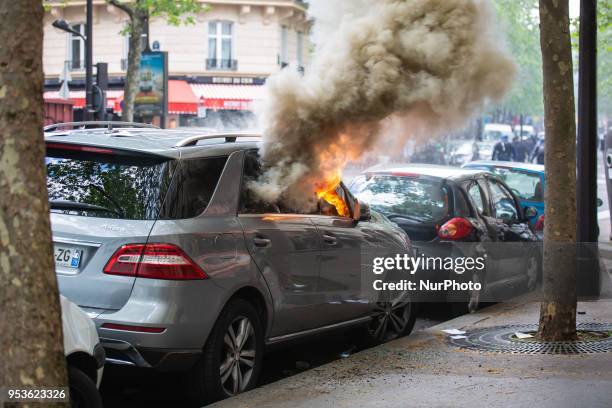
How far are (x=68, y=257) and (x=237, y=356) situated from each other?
1245 millimetres

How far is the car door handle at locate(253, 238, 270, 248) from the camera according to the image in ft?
22.0

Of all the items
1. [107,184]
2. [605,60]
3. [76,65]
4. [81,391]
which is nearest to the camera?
[81,391]

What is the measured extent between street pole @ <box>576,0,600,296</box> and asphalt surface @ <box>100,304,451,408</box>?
2.89 meters

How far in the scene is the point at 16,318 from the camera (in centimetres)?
376

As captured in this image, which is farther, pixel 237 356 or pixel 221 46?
pixel 221 46

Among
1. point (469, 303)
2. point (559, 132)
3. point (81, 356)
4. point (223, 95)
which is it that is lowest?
point (469, 303)

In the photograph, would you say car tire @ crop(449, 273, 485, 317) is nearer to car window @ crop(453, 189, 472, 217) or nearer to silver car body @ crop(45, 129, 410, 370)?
car window @ crop(453, 189, 472, 217)

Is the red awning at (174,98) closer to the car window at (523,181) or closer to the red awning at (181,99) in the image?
the red awning at (181,99)

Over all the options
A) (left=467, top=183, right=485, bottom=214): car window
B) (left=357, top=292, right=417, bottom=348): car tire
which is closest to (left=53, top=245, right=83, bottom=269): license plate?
(left=357, top=292, right=417, bottom=348): car tire

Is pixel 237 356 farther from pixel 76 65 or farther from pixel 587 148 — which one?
pixel 76 65

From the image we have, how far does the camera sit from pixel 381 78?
7777 millimetres

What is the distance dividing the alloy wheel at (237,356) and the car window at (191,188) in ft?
2.52

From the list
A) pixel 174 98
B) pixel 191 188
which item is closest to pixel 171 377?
pixel 191 188

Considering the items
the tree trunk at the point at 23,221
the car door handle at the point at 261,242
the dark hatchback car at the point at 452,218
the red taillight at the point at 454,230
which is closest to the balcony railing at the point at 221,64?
the dark hatchback car at the point at 452,218
